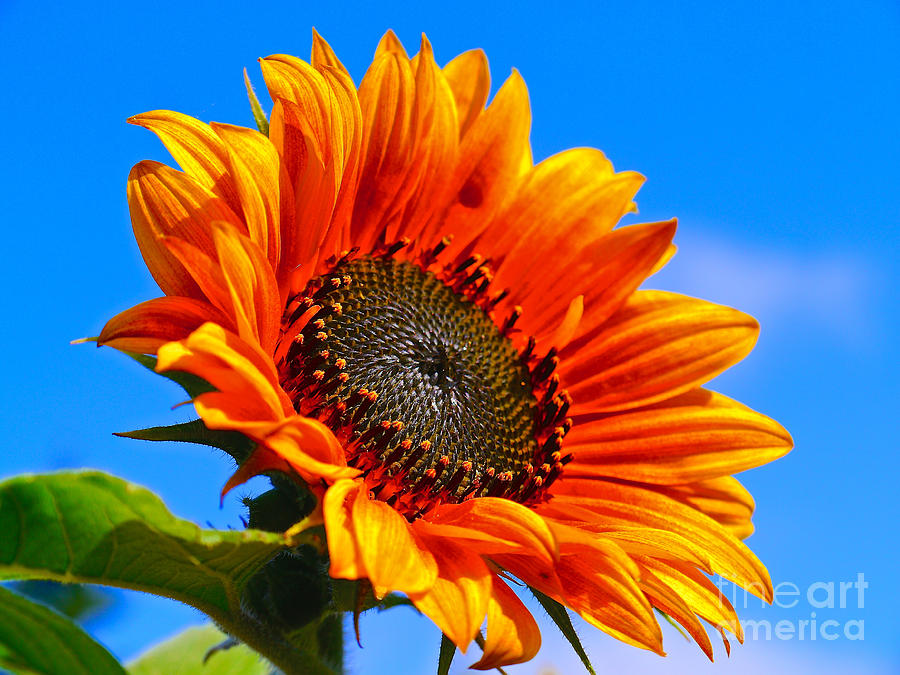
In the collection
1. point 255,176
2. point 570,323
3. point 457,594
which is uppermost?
point 570,323

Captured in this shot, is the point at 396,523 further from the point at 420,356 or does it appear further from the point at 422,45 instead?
the point at 422,45

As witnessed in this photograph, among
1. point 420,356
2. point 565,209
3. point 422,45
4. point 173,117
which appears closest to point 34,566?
point 173,117

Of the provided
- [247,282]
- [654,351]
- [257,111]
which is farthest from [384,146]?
[654,351]

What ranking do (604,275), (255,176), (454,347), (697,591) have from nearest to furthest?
1. (255,176)
2. (697,591)
3. (454,347)
4. (604,275)

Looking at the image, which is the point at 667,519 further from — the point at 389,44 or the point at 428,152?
the point at 389,44

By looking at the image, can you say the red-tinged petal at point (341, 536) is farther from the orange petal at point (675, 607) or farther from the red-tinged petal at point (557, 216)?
the red-tinged petal at point (557, 216)

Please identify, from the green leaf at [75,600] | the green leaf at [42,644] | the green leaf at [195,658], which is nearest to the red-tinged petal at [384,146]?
the green leaf at [42,644]
